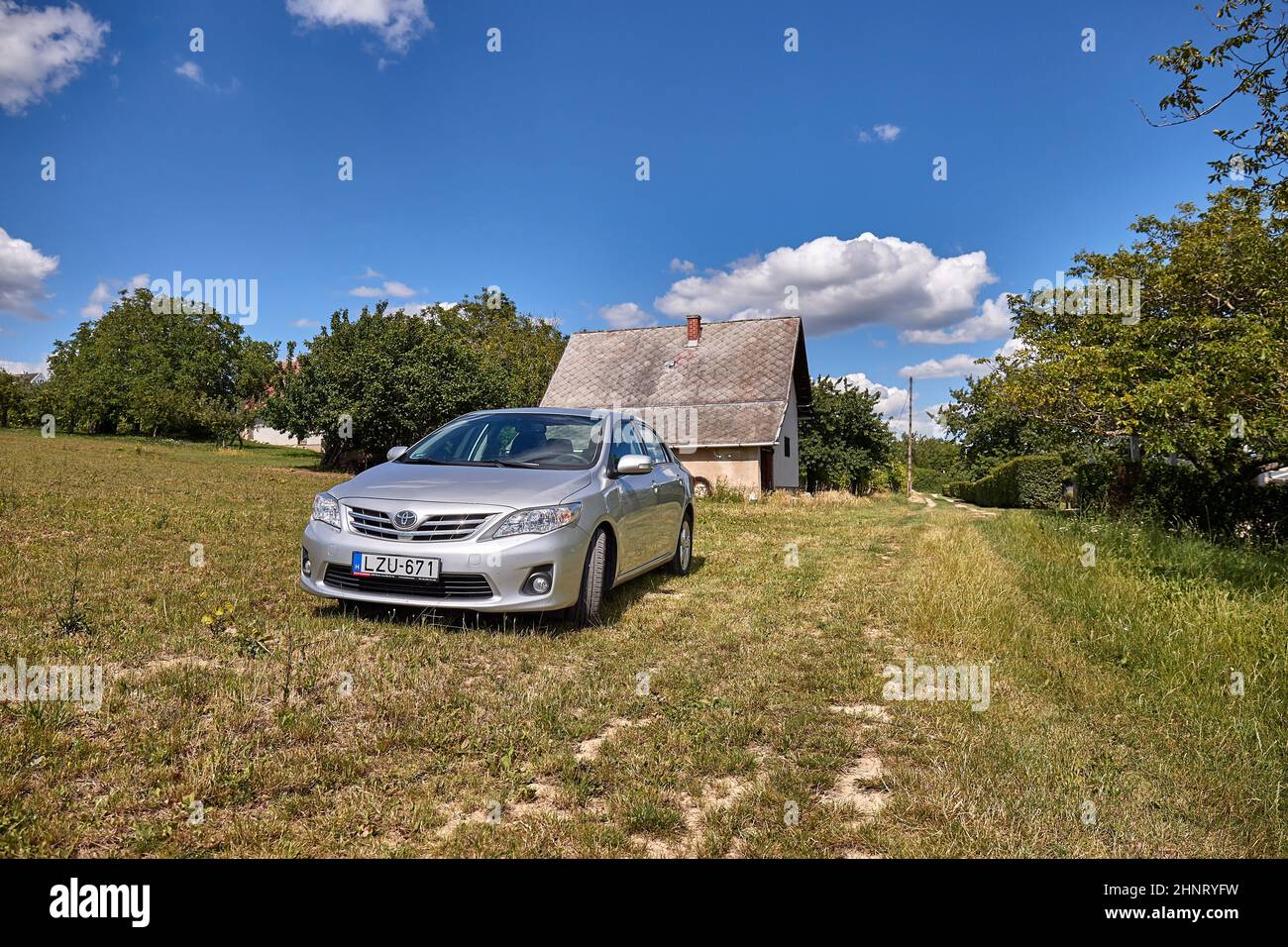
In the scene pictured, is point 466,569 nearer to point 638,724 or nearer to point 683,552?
point 638,724

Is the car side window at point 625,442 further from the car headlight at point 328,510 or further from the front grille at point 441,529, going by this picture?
the car headlight at point 328,510

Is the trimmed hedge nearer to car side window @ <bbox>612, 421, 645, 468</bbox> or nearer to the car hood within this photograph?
car side window @ <bbox>612, 421, 645, 468</bbox>

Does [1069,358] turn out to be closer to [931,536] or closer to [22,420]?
[931,536]

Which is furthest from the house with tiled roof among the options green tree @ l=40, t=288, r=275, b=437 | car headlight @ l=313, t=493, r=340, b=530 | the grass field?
green tree @ l=40, t=288, r=275, b=437

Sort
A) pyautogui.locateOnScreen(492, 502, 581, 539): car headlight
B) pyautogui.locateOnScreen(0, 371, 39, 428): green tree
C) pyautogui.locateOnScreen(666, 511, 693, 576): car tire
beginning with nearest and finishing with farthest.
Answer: pyautogui.locateOnScreen(492, 502, 581, 539): car headlight
pyautogui.locateOnScreen(666, 511, 693, 576): car tire
pyautogui.locateOnScreen(0, 371, 39, 428): green tree

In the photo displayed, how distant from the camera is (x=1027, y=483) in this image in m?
31.7

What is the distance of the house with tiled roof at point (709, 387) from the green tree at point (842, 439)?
277 centimetres

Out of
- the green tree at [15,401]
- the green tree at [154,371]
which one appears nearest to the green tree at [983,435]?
the green tree at [154,371]

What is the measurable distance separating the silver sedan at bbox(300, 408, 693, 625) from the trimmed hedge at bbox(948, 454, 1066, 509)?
27.2 metres

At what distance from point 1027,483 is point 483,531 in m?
32.4

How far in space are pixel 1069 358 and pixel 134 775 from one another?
15.5 metres

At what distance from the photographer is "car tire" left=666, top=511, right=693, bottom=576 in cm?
779

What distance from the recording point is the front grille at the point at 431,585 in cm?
473
